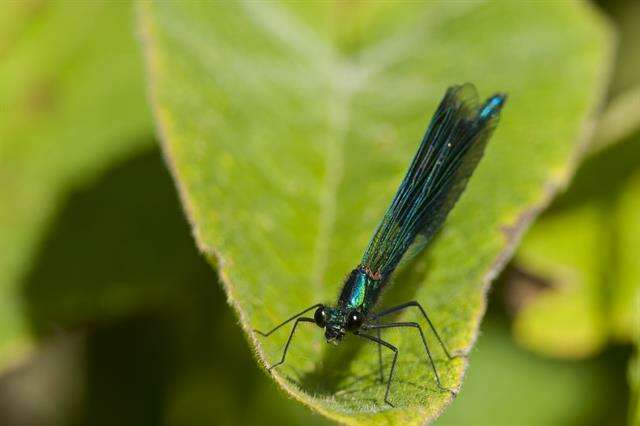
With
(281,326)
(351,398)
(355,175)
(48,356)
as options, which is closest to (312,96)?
(355,175)

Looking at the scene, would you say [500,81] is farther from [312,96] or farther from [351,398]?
[351,398]

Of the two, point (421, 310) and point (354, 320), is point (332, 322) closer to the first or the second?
point (354, 320)

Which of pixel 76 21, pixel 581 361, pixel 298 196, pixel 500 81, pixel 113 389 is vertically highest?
pixel 76 21

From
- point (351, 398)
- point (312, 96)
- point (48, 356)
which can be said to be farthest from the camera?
point (48, 356)

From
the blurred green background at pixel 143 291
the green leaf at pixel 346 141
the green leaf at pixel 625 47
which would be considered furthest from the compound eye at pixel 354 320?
the green leaf at pixel 625 47

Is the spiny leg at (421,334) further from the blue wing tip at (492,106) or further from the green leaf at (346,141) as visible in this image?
the blue wing tip at (492,106)

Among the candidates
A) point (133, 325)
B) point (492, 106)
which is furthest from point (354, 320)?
point (133, 325)
